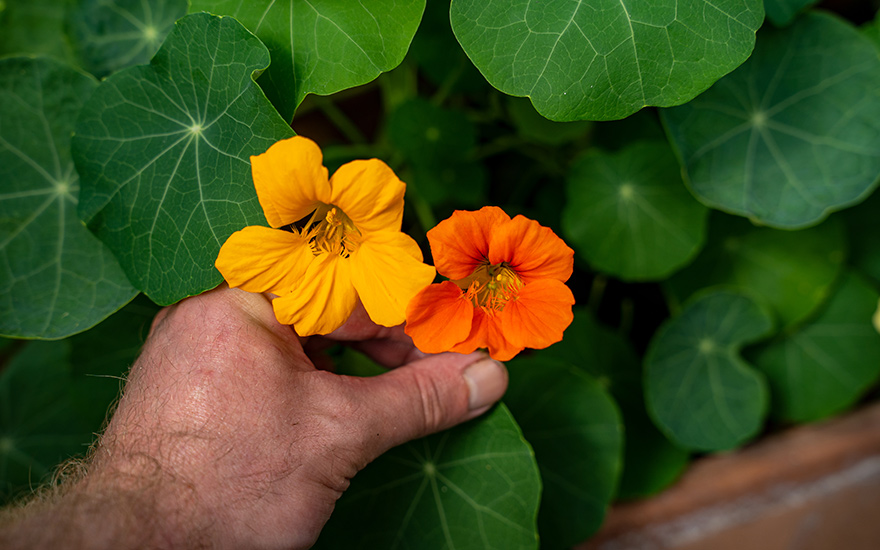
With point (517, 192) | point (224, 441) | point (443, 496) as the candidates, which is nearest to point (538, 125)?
point (517, 192)

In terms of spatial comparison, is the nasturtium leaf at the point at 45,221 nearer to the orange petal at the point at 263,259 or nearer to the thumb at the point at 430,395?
the orange petal at the point at 263,259

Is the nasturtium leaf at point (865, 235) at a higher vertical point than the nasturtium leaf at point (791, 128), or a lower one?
lower

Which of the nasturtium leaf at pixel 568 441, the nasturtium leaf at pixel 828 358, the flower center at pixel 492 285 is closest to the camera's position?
the flower center at pixel 492 285

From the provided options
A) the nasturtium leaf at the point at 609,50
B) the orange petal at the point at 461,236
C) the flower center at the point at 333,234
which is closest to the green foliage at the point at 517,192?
the nasturtium leaf at the point at 609,50

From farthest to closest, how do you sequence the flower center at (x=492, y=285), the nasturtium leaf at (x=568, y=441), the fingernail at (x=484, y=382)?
the nasturtium leaf at (x=568, y=441), the fingernail at (x=484, y=382), the flower center at (x=492, y=285)

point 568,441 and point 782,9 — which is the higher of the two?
point 782,9

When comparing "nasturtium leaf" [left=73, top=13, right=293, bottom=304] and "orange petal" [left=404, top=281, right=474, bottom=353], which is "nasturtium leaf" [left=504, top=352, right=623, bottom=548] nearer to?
"orange petal" [left=404, top=281, right=474, bottom=353]

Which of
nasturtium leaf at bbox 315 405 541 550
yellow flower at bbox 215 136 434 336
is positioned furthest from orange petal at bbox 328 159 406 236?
nasturtium leaf at bbox 315 405 541 550

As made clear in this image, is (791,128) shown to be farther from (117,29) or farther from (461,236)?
(117,29)

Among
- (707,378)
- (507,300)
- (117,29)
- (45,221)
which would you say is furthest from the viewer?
(707,378)
